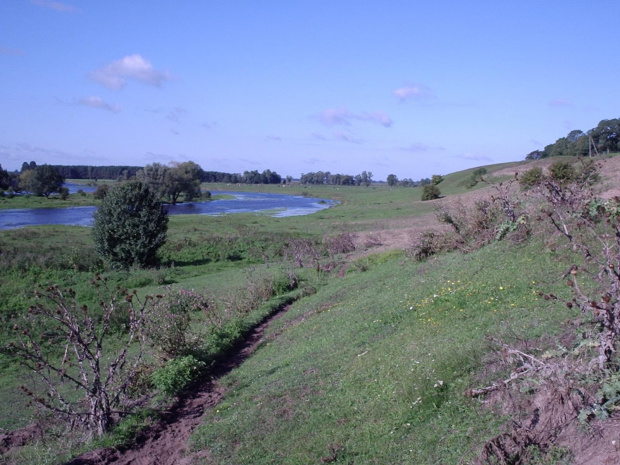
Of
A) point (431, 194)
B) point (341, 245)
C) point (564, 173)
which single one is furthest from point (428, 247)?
point (431, 194)

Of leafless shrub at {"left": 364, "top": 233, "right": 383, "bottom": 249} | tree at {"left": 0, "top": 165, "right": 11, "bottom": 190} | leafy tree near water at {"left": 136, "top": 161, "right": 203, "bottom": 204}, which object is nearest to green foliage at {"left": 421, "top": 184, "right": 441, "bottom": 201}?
leafless shrub at {"left": 364, "top": 233, "right": 383, "bottom": 249}

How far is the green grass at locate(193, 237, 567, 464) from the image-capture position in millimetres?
5898

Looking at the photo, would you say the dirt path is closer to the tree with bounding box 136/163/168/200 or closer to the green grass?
the green grass

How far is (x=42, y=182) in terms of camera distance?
353 feet

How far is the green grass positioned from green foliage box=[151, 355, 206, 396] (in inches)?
26.3

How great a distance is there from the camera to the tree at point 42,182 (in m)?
107

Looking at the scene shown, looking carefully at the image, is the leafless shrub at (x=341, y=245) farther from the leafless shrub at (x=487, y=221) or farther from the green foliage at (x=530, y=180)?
the leafless shrub at (x=487, y=221)

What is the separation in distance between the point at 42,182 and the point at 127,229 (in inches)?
3492

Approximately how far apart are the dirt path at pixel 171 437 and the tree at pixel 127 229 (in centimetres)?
2237

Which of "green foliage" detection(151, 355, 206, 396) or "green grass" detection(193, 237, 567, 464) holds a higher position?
"green grass" detection(193, 237, 567, 464)

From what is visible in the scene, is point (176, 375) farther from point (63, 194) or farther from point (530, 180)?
point (63, 194)

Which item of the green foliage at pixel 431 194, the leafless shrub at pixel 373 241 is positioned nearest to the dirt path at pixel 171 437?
the leafless shrub at pixel 373 241

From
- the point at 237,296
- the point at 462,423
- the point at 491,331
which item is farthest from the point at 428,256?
the point at 462,423

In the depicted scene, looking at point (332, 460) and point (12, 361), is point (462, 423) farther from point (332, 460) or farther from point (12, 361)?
point (12, 361)
